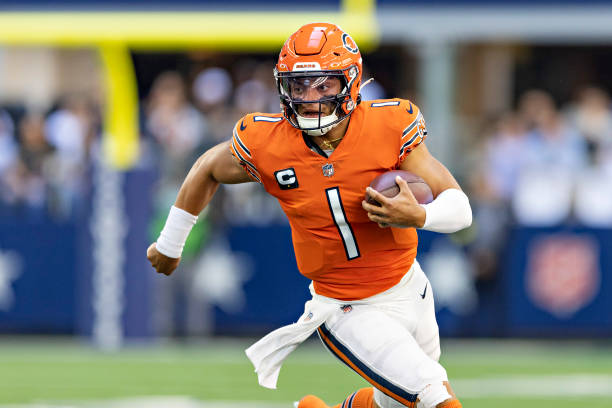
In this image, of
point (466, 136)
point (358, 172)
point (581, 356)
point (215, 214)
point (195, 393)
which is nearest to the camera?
point (358, 172)

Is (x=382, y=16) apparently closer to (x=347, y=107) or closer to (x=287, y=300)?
(x=287, y=300)

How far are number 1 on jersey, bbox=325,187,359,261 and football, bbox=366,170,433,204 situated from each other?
6.8 inches

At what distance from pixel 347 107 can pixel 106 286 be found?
5763 millimetres

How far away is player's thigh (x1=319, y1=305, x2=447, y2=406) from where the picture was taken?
4.66 m

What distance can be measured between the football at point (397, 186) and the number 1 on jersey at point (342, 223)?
173 millimetres

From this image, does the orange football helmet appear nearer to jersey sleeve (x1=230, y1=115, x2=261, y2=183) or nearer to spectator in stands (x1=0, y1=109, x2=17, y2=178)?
jersey sleeve (x1=230, y1=115, x2=261, y2=183)

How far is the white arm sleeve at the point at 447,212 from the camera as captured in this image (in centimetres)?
454

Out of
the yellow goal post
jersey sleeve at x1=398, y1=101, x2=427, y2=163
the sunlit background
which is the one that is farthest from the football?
the yellow goal post

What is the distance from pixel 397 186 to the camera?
14.9ft

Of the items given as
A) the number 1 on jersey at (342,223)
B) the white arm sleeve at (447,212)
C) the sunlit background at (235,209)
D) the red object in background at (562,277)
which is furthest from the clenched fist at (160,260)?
the red object in background at (562,277)

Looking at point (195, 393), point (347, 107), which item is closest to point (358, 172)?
point (347, 107)

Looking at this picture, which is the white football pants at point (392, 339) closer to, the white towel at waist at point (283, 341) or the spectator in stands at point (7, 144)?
the white towel at waist at point (283, 341)

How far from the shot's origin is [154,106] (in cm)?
1126

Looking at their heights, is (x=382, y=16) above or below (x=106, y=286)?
above
